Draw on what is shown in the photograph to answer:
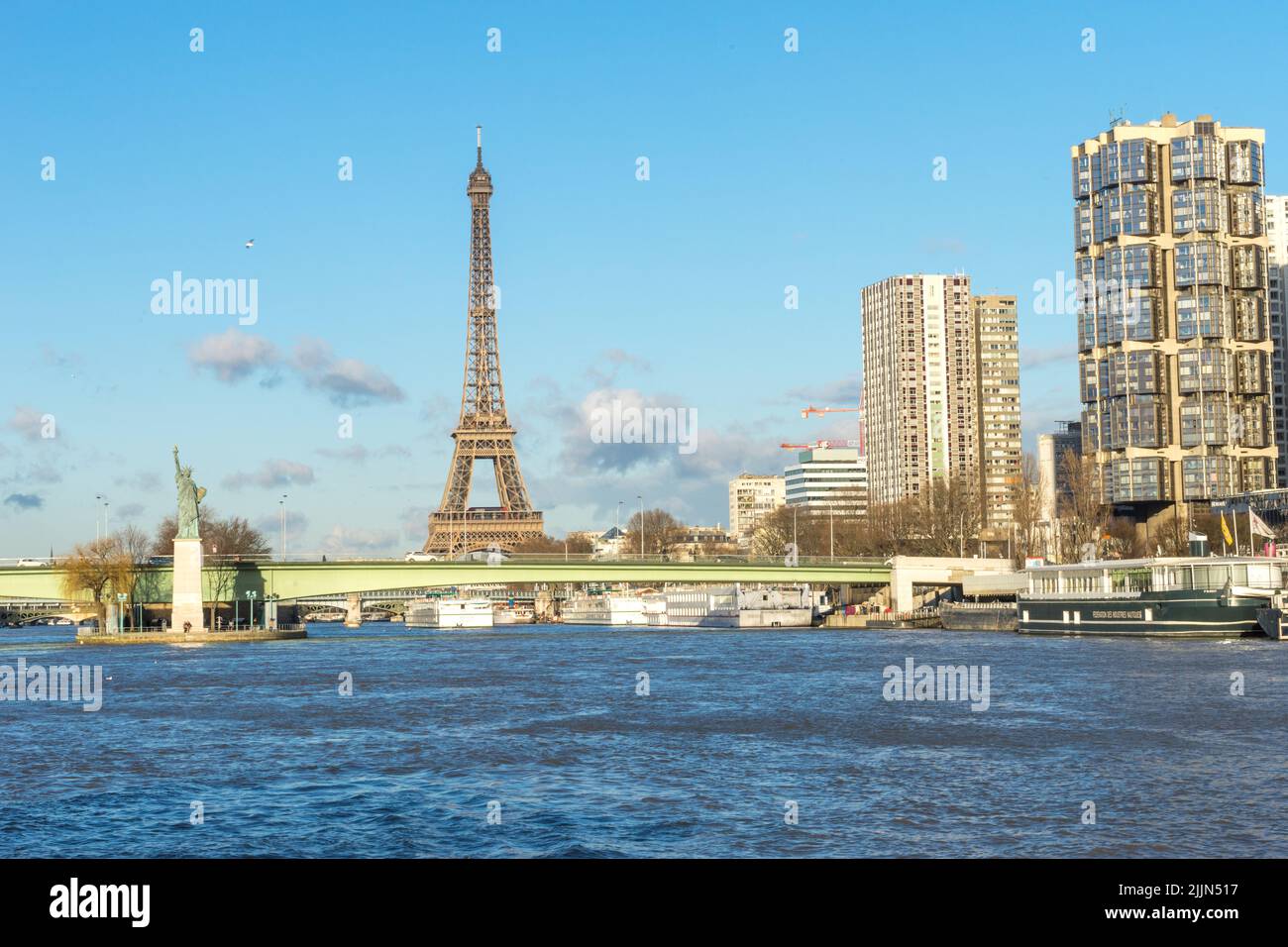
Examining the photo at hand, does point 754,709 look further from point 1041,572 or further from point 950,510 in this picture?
point 950,510

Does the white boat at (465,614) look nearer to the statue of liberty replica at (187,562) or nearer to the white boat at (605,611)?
the white boat at (605,611)

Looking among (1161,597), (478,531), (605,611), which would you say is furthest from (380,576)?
(605,611)

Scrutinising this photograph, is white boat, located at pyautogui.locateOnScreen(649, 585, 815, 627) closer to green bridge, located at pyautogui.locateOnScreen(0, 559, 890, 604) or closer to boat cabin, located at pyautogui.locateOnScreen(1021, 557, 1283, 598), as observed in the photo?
green bridge, located at pyautogui.locateOnScreen(0, 559, 890, 604)

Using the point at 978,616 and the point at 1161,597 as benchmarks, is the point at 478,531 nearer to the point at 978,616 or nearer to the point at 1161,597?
the point at 978,616

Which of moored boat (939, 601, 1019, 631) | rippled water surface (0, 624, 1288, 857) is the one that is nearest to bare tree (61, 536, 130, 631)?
rippled water surface (0, 624, 1288, 857)

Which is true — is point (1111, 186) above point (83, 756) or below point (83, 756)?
above
